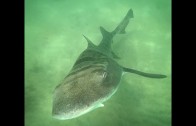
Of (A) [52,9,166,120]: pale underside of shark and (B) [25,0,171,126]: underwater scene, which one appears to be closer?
(A) [52,9,166,120]: pale underside of shark

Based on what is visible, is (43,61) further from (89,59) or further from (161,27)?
(161,27)

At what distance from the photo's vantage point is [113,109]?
4.60 metres

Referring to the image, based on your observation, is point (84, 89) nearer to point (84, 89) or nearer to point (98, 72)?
point (84, 89)

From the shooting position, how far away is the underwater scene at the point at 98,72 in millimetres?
3098

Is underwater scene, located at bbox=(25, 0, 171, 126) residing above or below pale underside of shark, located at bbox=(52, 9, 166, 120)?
below

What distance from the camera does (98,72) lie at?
3.34 m

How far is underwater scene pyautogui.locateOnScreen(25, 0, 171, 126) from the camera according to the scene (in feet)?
10.2

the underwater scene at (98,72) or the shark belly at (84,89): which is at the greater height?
the shark belly at (84,89)

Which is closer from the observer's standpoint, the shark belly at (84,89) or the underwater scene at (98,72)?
the shark belly at (84,89)

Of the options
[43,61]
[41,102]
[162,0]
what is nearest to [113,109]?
[41,102]

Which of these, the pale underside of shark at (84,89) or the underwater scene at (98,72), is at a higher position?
the pale underside of shark at (84,89)

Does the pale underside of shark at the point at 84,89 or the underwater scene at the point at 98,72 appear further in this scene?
the underwater scene at the point at 98,72

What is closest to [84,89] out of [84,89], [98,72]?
[84,89]

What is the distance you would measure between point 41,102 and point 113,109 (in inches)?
63.0
